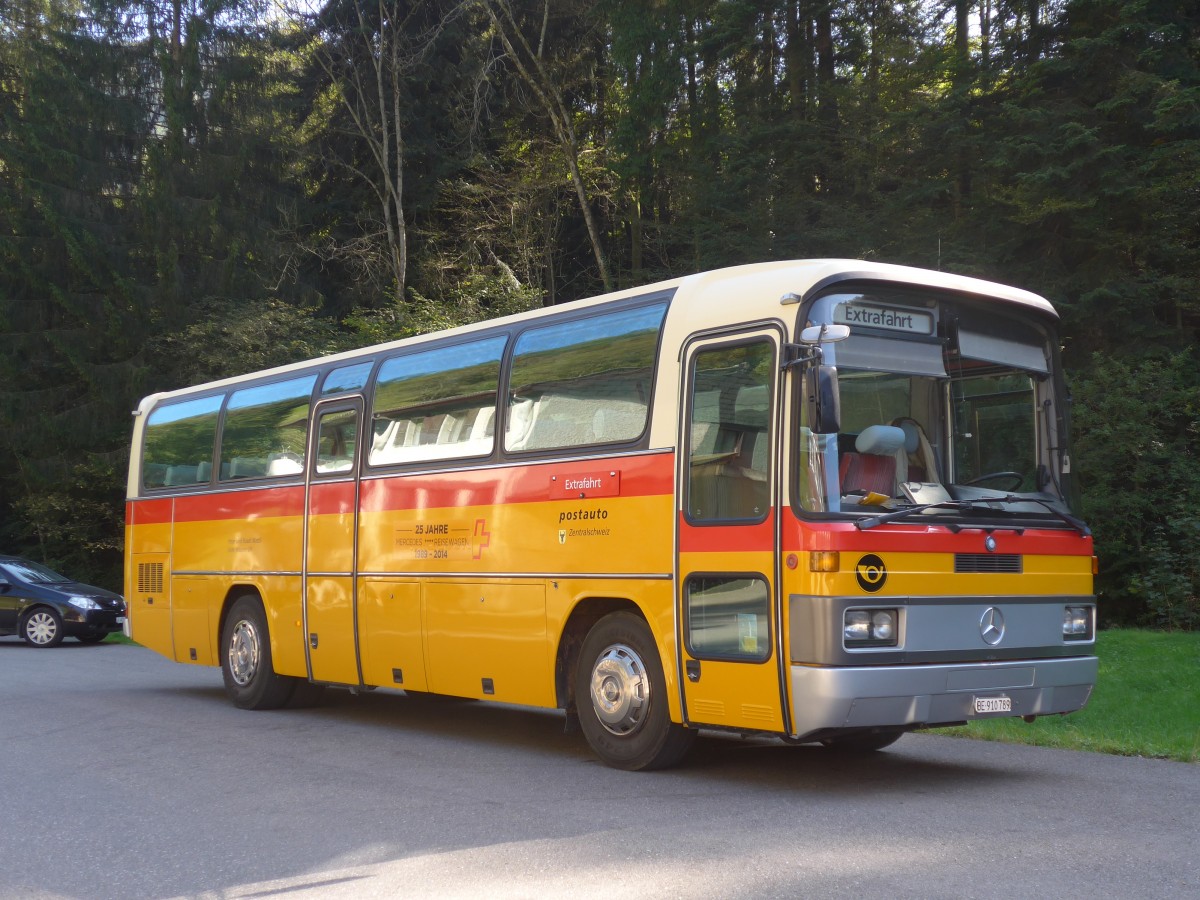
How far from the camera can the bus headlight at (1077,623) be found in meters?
9.08

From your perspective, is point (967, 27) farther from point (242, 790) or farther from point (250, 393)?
point (242, 790)

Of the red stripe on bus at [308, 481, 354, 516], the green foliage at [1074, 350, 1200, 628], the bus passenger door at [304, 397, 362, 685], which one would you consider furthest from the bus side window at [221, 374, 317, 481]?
the green foliage at [1074, 350, 1200, 628]

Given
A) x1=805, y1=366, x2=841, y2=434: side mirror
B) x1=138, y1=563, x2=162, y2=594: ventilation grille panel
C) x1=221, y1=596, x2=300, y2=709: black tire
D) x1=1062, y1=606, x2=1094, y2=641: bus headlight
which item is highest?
x1=805, y1=366, x2=841, y2=434: side mirror

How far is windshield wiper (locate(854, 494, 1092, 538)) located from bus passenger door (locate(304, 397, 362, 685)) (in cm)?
580

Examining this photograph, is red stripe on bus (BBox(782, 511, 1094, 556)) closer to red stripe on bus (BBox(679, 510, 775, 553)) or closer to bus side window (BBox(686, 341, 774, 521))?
red stripe on bus (BBox(679, 510, 775, 553))

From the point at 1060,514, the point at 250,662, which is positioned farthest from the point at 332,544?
the point at 1060,514

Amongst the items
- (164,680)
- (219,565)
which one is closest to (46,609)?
(164,680)

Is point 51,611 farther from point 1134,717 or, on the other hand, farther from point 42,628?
point 1134,717

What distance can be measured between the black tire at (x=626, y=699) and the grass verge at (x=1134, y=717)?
344cm

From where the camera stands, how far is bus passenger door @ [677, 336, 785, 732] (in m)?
8.30

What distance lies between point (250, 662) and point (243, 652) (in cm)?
21

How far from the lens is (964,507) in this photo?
857 cm

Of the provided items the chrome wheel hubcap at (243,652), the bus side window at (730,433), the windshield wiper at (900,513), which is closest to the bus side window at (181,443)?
the chrome wheel hubcap at (243,652)

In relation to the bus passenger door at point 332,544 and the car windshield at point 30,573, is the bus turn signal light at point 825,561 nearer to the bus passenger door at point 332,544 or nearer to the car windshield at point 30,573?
the bus passenger door at point 332,544
